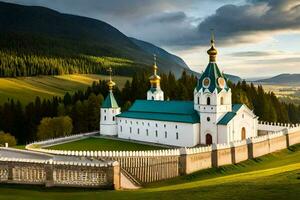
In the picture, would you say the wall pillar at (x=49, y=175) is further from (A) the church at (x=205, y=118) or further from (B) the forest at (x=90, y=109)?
(B) the forest at (x=90, y=109)

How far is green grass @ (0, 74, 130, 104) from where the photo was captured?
346 ft

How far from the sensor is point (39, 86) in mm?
119250

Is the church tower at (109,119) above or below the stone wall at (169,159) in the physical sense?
above

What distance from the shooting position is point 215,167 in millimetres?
38906

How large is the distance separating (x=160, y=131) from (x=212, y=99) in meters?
7.90

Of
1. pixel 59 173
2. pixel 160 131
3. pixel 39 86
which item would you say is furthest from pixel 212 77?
pixel 39 86

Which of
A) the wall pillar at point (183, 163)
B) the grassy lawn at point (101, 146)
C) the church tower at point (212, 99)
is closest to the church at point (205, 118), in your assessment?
the church tower at point (212, 99)

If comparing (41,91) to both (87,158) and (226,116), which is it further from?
(87,158)

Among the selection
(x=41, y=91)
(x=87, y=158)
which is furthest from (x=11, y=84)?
(x=87, y=158)

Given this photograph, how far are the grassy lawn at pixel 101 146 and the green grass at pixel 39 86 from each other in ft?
160

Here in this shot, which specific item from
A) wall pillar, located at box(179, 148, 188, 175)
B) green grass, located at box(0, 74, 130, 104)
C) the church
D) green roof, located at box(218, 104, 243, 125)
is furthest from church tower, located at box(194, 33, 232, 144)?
green grass, located at box(0, 74, 130, 104)

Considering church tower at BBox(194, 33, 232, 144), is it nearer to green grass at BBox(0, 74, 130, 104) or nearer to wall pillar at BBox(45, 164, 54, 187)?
wall pillar at BBox(45, 164, 54, 187)

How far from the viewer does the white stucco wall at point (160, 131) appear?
4919 cm

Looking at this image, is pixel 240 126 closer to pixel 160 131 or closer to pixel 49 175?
pixel 160 131
